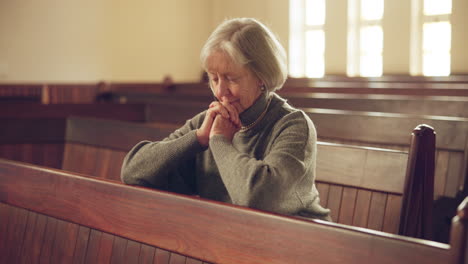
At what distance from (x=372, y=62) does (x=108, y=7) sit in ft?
17.2

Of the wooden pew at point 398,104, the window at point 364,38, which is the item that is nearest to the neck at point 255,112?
the wooden pew at point 398,104

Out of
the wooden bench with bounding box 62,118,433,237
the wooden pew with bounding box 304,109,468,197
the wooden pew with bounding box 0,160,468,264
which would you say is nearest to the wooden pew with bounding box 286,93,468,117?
the wooden pew with bounding box 304,109,468,197

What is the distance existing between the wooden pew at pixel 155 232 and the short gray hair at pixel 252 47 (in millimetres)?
577

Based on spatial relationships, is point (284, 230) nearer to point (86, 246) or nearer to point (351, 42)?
point (86, 246)

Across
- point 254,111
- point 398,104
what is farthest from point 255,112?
point 398,104

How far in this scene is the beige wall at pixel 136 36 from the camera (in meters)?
8.50

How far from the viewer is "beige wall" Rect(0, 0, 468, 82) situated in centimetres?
850

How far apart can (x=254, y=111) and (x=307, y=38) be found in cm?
993

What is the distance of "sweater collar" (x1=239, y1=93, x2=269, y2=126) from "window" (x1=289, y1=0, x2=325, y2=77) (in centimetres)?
956

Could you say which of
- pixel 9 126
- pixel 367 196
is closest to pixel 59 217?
pixel 367 196

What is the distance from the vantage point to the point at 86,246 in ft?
5.03

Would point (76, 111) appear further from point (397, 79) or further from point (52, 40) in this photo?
point (397, 79)

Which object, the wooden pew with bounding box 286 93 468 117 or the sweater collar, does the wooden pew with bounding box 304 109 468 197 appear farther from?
the sweater collar

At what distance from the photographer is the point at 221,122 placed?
171 centimetres
